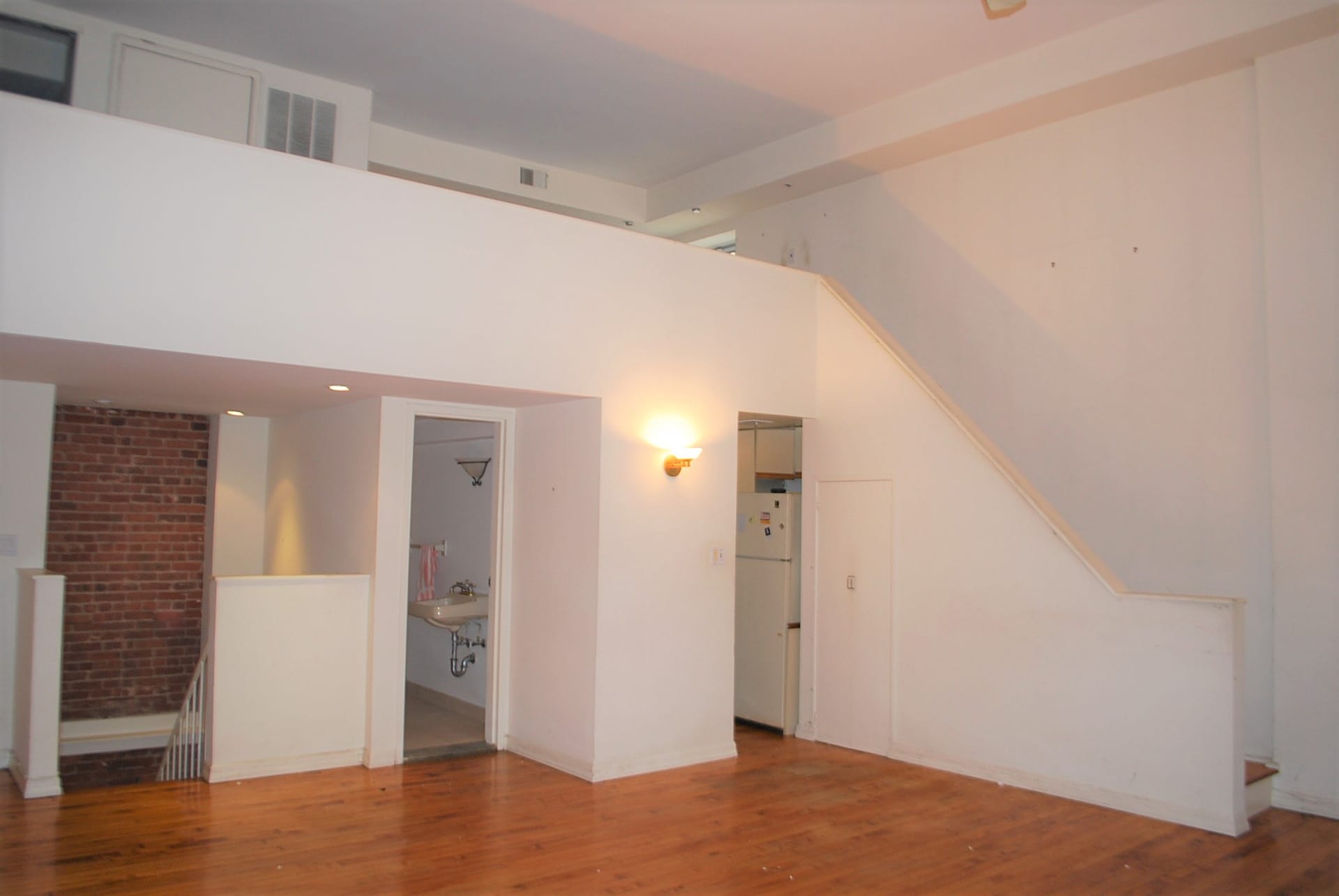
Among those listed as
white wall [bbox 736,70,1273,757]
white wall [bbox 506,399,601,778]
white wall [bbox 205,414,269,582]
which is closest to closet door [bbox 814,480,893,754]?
white wall [bbox 736,70,1273,757]

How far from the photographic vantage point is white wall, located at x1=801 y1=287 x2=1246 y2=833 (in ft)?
15.8

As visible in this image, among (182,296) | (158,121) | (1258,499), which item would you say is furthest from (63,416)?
(1258,499)

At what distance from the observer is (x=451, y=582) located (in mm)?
7371

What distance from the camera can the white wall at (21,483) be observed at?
222 inches

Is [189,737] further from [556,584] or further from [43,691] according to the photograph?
[556,584]

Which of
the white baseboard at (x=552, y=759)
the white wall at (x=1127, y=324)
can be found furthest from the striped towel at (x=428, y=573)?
the white wall at (x=1127, y=324)

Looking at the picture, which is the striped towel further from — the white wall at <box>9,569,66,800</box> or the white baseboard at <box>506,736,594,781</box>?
the white wall at <box>9,569,66,800</box>

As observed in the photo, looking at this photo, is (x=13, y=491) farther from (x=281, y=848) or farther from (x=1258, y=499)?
(x=1258, y=499)

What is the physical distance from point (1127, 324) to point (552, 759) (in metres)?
4.54

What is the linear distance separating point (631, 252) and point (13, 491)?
3.99m

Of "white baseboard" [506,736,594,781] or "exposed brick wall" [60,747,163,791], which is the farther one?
"exposed brick wall" [60,747,163,791]

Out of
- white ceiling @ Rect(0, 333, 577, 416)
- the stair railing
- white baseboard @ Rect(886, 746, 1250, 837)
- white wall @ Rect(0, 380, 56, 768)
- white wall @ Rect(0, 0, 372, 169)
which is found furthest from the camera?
white wall @ Rect(0, 0, 372, 169)

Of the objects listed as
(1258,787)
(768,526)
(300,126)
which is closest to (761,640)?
(768,526)

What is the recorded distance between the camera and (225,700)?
5.32 meters
